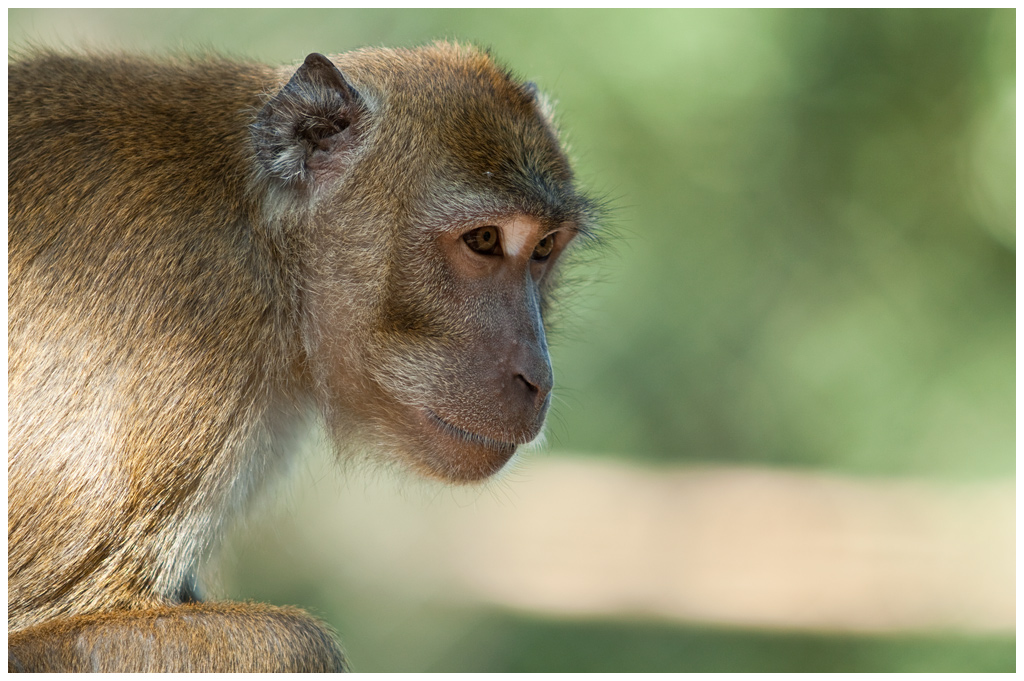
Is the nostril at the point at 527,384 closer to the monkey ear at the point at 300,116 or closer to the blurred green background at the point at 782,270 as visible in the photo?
the monkey ear at the point at 300,116

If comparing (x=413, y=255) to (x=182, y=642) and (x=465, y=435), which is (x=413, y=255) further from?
(x=182, y=642)

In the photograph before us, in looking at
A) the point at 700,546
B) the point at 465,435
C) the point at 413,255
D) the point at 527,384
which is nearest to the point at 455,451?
the point at 465,435

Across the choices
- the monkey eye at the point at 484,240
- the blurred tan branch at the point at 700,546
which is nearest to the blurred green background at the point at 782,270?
the blurred tan branch at the point at 700,546

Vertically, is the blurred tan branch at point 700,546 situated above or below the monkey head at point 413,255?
below

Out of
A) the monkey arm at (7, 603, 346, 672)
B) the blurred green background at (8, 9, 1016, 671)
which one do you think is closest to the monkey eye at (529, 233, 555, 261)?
the monkey arm at (7, 603, 346, 672)

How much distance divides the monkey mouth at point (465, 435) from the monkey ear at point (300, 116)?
0.94m

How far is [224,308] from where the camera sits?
122 inches

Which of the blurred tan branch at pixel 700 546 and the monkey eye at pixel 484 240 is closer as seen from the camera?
the monkey eye at pixel 484 240

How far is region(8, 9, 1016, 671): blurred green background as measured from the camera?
788cm

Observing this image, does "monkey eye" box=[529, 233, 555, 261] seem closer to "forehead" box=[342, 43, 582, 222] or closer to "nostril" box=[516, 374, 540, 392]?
"forehead" box=[342, 43, 582, 222]

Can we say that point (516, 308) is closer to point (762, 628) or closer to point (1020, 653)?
point (1020, 653)

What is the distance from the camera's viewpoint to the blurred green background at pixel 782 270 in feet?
25.8

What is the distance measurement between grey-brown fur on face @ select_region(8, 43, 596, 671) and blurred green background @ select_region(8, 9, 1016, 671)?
379 cm

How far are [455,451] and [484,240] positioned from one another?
0.76 m
